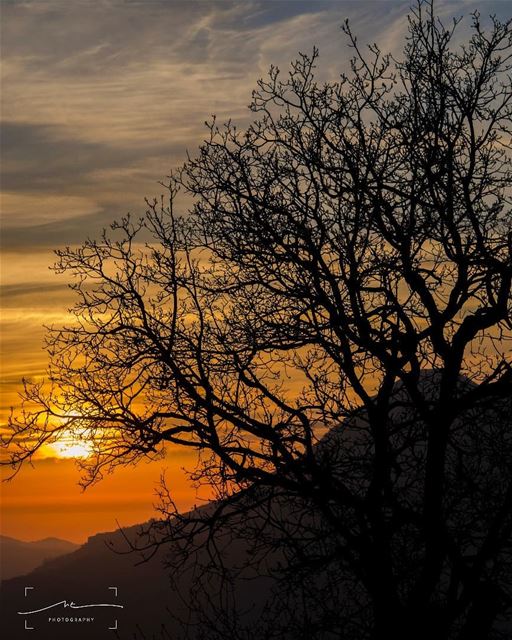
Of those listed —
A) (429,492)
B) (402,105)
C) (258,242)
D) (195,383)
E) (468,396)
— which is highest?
(402,105)

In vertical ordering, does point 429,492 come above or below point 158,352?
below

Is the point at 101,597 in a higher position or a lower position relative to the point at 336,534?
higher

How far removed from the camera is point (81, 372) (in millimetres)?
12273

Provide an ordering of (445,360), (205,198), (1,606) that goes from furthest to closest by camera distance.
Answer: (1,606) < (205,198) < (445,360)

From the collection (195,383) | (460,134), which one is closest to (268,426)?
(195,383)

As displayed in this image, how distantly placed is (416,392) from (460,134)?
3.45 m

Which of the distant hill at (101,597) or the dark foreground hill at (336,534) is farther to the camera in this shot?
the distant hill at (101,597)

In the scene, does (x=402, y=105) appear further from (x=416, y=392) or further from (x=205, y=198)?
(x=416, y=392)

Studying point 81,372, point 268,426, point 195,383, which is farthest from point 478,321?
point 81,372

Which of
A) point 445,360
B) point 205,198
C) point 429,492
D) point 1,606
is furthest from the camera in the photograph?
point 1,606

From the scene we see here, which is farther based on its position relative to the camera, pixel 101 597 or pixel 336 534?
pixel 101 597

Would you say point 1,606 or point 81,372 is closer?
point 81,372

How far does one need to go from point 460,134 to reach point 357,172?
1474 millimetres

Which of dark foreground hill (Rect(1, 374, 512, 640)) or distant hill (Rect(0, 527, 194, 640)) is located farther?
distant hill (Rect(0, 527, 194, 640))
